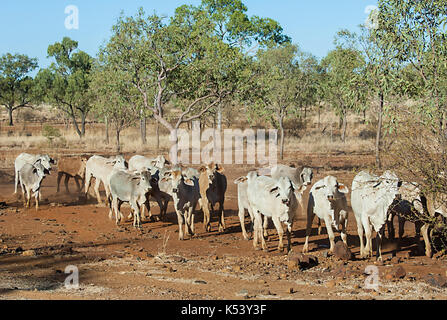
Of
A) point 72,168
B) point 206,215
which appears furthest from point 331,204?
point 72,168

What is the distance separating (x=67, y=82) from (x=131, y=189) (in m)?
37.7

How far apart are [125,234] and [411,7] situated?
9590mm

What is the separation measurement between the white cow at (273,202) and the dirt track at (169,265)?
57 cm

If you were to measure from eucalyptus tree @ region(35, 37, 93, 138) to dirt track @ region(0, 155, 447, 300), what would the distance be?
105ft

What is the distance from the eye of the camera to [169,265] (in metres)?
10.6

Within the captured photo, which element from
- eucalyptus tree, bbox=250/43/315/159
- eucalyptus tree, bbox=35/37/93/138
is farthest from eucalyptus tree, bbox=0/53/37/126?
eucalyptus tree, bbox=250/43/315/159

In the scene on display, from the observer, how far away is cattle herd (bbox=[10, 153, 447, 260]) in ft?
37.3

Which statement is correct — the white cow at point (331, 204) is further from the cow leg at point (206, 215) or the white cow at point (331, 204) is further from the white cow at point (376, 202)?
the cow leg at point (206, 215)

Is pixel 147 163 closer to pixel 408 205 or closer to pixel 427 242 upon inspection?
pixel 408 205

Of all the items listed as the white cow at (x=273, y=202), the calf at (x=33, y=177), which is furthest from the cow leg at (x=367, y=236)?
the calf at (x=33, y=177)

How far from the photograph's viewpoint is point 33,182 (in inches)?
688

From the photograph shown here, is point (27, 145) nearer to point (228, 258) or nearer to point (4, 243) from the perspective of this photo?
point (4, 243)
